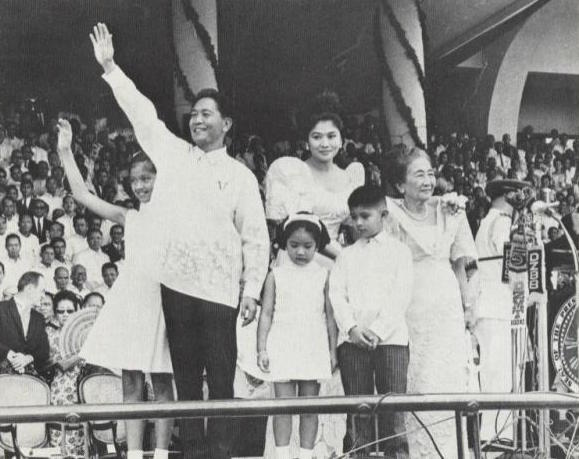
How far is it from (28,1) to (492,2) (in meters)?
7.07

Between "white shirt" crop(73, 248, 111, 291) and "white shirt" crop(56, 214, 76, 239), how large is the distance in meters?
0.35

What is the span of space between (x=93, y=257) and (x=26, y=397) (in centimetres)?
361

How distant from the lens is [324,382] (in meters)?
5.32

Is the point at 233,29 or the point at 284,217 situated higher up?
the point at 233,29

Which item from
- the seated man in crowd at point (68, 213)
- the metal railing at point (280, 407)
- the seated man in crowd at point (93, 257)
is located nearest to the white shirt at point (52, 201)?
the seated man in crowd at point (68, 213)

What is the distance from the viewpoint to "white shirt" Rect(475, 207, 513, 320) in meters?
7.15

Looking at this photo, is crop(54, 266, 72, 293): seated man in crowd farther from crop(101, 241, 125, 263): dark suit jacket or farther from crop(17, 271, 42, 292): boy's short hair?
crop(17, 271, 42, 292): boy's short hair

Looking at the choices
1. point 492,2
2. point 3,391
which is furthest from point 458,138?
point 3,391

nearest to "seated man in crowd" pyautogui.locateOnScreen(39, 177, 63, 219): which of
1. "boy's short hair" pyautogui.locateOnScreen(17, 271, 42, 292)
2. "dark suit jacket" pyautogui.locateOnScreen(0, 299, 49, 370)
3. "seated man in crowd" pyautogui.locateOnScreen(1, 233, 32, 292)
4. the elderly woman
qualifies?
"seated man in crowd" pyautogui.locateOnScreen(1, 233, 32, 292)

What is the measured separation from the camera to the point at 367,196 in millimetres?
4887

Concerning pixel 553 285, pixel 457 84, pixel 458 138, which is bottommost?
pixel 553 285

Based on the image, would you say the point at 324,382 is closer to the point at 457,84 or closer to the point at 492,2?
the point at 492,2

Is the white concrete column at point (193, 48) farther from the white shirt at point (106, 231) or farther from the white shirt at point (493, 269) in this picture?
the white shirt at point (493, 269)

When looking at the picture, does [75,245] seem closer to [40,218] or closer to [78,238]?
[78,238]
